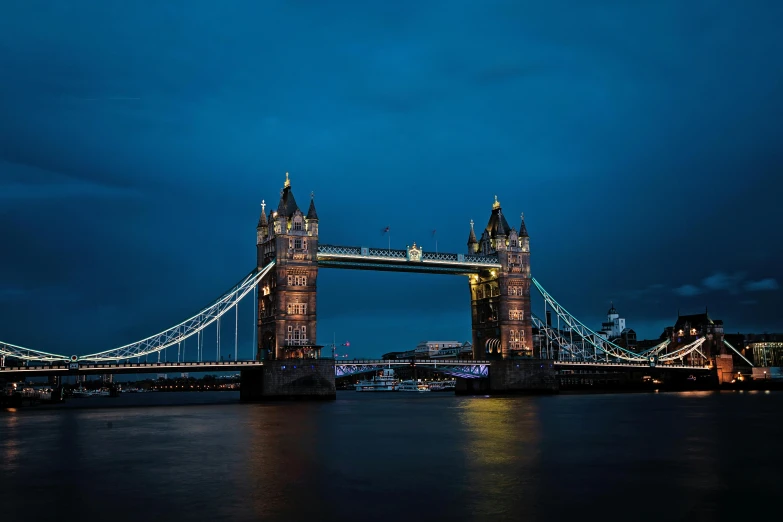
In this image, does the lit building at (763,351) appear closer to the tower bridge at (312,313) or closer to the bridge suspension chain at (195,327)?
the tower bridge at (312,313)

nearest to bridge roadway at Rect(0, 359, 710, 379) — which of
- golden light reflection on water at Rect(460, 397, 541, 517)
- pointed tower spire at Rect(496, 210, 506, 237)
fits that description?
pointed tower spire at Rect(496, 210, 506, 237)

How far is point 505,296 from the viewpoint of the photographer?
102688mm

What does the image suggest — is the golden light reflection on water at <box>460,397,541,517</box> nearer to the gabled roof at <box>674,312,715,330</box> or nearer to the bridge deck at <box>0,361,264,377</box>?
the bridge deck at <box>0,361,264,377</box>

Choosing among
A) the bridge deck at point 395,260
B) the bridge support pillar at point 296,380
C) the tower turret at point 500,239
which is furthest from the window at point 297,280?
the tower turret at point 500,239

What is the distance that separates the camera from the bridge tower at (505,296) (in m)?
103

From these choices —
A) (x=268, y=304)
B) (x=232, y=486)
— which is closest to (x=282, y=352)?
(x=268, y=304)

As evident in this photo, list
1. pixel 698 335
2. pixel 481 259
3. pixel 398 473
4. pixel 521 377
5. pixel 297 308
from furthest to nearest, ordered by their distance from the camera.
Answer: pixel 698 335 → pixel 481 259 → pixel 521 377 → pixel 297 308 → pixel 398 473

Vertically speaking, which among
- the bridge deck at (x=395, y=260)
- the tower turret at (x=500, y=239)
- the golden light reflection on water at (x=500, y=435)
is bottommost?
the golden light reflection on water at (x=500, y=435)

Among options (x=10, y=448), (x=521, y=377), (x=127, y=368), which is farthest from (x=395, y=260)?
(x=10, y=448)

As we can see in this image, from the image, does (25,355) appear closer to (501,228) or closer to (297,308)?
(297,308)

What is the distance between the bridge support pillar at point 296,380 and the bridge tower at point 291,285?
1.99 m

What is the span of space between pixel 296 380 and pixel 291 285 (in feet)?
38.5

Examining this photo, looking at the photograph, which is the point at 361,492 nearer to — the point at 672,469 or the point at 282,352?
the point at 672,469

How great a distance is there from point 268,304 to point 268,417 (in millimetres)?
37366
